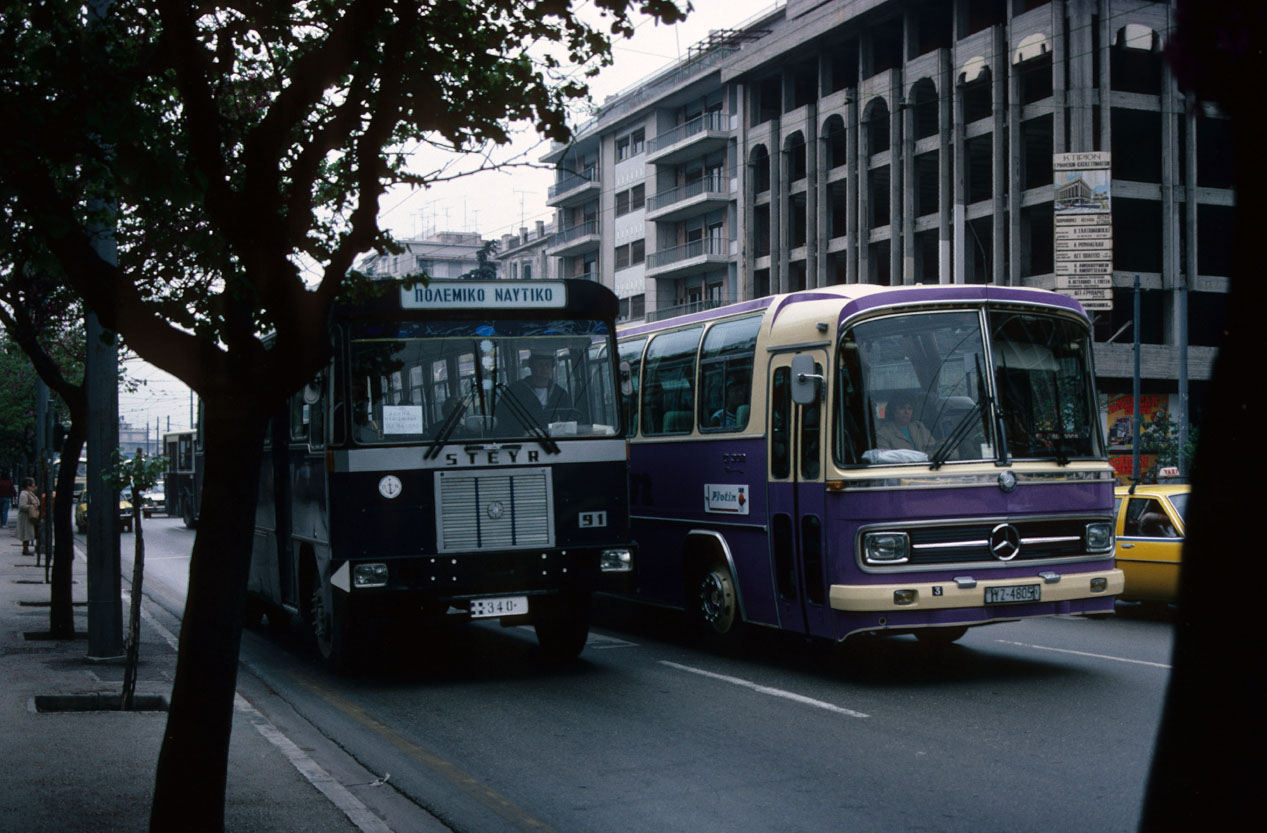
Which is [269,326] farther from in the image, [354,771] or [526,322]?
[526,322]

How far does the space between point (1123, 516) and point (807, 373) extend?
652 centimetres

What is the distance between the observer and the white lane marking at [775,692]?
9164mm

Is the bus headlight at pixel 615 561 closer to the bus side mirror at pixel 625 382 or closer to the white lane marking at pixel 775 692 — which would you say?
the white lane marking at pixel 775 692

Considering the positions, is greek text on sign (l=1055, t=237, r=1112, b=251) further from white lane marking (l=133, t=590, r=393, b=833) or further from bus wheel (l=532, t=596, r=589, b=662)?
white lane marking (l=133, t=590, r=393, b=833)

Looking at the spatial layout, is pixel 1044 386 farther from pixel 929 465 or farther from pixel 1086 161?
pixel 1086 161

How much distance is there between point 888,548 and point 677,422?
3754mm

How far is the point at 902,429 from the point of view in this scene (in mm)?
10141

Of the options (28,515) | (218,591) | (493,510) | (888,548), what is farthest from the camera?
(28,515)

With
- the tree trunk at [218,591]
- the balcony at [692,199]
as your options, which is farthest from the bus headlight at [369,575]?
the balcony at [692,199]

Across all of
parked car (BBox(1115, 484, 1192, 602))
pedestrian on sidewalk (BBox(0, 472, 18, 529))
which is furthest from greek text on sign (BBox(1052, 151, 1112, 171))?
pedestrian on sidewalk (BBox(0, 472, 18, 529))

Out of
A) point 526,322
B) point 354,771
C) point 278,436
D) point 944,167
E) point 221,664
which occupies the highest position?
point 944,167

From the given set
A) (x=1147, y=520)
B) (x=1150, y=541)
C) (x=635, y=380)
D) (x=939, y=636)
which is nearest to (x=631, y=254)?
(x=635, y=380)

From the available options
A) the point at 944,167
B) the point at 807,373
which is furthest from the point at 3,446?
the point at 807,373

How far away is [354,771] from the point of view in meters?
7.75
